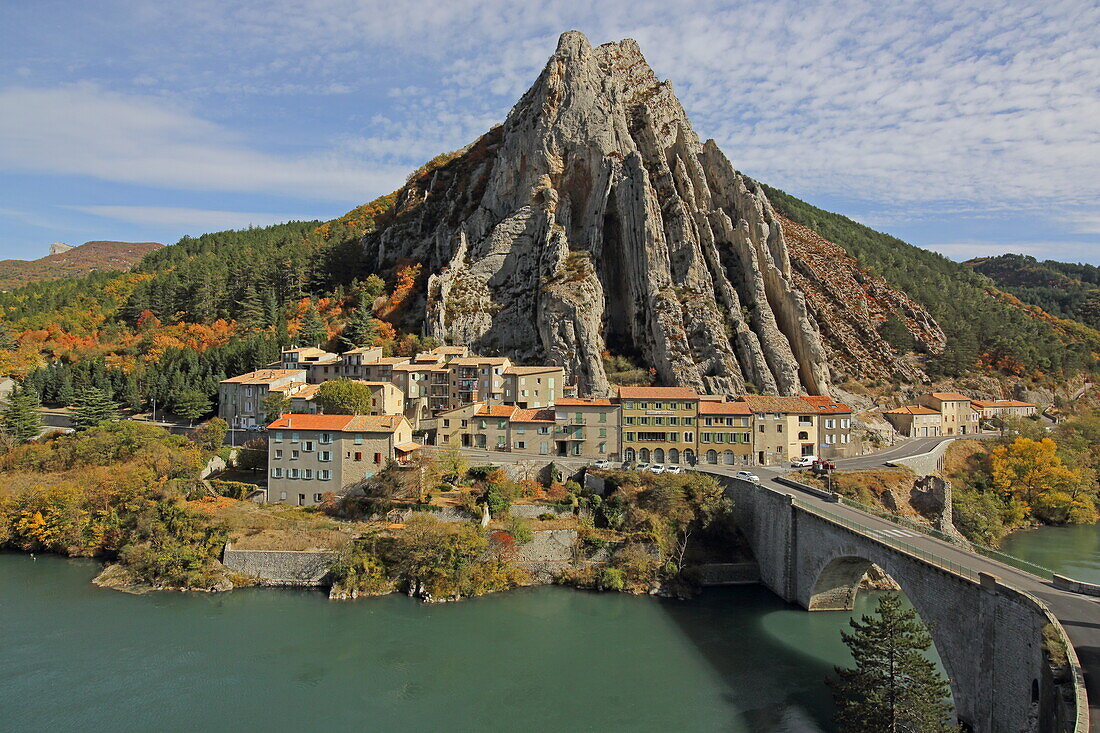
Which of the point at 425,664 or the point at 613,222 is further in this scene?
the point at 613,222

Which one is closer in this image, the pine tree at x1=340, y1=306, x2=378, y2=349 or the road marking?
the road marking

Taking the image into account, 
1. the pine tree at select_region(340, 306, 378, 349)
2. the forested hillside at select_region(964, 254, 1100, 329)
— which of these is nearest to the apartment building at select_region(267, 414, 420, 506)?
the pine tree at select_region(340, 306, 378, 349)

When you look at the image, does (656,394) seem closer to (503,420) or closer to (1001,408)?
(503,420)

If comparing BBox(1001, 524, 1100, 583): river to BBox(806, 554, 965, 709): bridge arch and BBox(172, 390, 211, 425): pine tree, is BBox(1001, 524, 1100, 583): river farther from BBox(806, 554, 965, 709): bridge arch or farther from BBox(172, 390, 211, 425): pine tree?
BBox(172, 390, 211, 425): pine tree

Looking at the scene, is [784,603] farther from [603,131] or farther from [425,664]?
[603,131]

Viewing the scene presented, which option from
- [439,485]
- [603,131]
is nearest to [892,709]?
[439,485]
